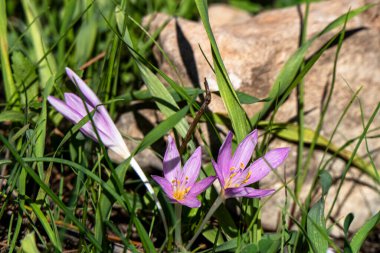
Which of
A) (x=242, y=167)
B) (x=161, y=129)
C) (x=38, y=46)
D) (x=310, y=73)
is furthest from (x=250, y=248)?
(x=38, y=46)

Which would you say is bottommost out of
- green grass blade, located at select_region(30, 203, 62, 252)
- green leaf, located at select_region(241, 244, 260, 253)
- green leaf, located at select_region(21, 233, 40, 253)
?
green leaf, located at select_region(241, 244, 260, 253)

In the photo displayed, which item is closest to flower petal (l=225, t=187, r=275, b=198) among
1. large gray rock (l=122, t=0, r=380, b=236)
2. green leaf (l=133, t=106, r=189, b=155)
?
green leaf (l=133, t=106, r=189, b=155)

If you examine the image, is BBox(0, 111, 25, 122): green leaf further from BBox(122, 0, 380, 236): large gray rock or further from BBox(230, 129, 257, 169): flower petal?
BBox(230, 129, 257, 169): flower petal

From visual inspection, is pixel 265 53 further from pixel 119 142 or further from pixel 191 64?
pixel 119 142

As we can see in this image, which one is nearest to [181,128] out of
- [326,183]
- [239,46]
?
Answer: [326,183]

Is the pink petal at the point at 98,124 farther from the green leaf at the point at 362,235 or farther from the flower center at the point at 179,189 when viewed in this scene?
the green leaf at the point at 362,235

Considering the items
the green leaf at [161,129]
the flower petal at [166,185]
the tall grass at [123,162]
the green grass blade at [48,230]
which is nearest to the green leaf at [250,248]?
the tall grass at [123,162]
